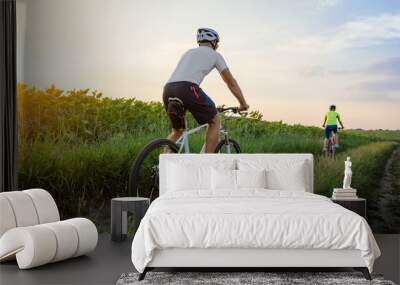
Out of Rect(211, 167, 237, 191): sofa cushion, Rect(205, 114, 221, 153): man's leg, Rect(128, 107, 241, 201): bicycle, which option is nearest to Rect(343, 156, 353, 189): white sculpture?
Rect(128, 107, 241, 201): bicycle

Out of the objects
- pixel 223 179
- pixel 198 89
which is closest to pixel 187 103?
pixel 198 89

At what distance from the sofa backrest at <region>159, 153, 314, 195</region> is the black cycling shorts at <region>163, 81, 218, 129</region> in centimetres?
54

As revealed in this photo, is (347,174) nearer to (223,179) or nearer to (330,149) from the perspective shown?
(330,149)

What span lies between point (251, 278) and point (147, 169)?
2945 mm

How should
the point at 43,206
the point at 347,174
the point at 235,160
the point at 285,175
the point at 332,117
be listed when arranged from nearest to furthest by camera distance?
the point at 43,206 < the point at 285,175 < the point at 235,160 < the point at 347,174 < the point at 332,117

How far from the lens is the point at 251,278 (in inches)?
210

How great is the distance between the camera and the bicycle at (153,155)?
26.1 ft

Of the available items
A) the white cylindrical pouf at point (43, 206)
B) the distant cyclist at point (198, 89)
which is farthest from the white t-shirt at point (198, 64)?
the white cylindrical pouf at point (43, 206)

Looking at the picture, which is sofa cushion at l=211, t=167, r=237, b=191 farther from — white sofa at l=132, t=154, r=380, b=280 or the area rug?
the area rug

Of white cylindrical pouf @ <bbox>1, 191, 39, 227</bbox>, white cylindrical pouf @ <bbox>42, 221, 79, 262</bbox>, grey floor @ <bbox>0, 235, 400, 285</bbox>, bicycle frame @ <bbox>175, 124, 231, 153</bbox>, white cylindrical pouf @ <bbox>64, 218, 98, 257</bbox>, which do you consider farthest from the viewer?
bicycle frame @ <bbox>175, 124, 231, 153</bbox>

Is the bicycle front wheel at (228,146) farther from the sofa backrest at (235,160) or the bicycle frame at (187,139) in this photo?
the sofa backrest at (235,160)

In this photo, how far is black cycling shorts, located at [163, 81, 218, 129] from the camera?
26.0 ft

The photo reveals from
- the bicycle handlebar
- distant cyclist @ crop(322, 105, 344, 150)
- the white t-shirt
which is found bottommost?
distant cyclist @ crop(322, 105, 344, 150)

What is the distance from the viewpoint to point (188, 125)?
26.2ft
